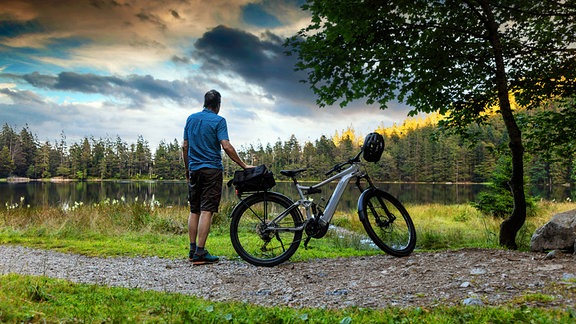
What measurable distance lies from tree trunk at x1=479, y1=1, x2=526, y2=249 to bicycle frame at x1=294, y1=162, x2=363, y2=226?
2634 millimetres

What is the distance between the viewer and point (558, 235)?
5.48 meters

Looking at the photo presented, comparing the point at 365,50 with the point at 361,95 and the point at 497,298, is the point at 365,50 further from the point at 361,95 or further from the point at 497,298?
the point at 497,298

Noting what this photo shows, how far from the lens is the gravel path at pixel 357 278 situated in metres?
3.60

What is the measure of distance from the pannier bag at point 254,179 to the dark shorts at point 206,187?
1.22ft

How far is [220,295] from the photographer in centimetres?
436

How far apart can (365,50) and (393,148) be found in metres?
107

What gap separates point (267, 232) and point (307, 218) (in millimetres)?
669

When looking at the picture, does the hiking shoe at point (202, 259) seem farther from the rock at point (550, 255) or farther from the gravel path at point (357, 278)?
the rock at point (550, 255)

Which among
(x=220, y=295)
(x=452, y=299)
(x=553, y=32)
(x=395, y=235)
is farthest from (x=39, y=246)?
(x=553, y=32)

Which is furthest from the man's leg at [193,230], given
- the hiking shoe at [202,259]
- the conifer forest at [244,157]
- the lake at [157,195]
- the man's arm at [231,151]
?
the conifer forest at [244,157]

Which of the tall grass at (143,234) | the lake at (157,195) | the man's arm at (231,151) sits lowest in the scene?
the lake at (157,195)

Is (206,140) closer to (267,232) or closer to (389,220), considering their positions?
(267,232)

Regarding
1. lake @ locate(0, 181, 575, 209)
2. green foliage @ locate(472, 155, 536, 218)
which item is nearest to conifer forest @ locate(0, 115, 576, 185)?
lake @ locate(0, 181, 575, 209)

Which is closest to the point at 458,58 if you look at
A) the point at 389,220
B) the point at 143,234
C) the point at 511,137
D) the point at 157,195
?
the point at 511,137
